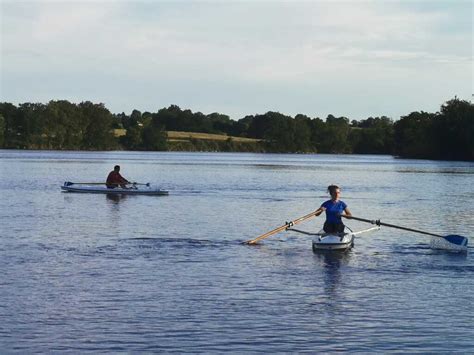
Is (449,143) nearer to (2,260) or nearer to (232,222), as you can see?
(232,222)

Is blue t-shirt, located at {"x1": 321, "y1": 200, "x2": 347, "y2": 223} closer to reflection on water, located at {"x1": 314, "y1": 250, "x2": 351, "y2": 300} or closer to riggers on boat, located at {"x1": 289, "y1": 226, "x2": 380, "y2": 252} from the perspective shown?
riggers on boat, located at {"x1": 289, "y1": 226, "x2": 380, "y2": 252}

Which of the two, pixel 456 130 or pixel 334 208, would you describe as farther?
pixel 456 130

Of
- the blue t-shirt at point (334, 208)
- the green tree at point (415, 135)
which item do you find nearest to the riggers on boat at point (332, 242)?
the blue t-shirt at point (334, 208)

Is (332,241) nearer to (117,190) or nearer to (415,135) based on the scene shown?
(117,190)

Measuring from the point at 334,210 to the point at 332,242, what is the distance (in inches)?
35.0

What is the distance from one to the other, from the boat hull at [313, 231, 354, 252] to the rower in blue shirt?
0.29 metres

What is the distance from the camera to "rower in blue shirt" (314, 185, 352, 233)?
24.5m

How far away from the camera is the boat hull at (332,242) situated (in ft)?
80.3

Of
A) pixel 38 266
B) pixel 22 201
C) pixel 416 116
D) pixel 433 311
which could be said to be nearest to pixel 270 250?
pixel 38 266

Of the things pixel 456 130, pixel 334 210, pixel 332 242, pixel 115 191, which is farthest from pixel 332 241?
pixel 456 130

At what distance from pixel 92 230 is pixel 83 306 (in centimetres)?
1406

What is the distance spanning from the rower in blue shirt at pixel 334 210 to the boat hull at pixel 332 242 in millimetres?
294

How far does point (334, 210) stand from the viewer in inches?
970

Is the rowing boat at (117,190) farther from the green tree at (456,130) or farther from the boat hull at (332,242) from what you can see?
the green tree at (456,130)
